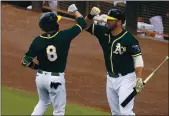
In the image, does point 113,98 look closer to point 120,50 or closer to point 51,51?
point 120,50

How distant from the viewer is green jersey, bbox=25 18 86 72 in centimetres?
671

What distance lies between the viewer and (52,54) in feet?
22.0

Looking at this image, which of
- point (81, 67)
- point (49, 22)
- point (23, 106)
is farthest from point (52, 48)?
point (81, 67)

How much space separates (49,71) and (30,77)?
3778 millimetres

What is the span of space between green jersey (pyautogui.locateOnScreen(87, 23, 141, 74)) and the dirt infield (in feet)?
8.44

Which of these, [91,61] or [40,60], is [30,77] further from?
[40,60]

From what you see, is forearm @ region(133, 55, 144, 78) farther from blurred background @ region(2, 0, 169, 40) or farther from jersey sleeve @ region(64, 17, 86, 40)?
blurred background @ region(2, 0, 169, 40)

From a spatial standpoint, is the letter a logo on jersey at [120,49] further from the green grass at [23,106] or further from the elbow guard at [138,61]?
the green grass at [23,106]

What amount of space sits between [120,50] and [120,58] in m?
0.12

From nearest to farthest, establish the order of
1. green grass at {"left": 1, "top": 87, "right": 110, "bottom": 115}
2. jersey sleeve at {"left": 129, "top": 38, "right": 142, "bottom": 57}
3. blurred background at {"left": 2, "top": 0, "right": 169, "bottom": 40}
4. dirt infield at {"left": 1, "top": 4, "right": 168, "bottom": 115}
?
jersey sleeve at {"left": 129, "top": 38, "right": 142, "bottom": 57}
green grass at {"left": 1, "top": 87, "right": 110, "bottom": 115}
dirt infield at {"left": 1, "top": 4, "right": 168, "bottom": 115}
blurred background at {"left": 2, "top": 0, "right": 169, "bottom": 40}

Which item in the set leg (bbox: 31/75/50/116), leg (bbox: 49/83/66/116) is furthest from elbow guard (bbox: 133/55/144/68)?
leg (bbox: 31/75/50/116)

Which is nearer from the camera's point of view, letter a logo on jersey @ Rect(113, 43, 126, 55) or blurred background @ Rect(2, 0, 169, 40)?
letter a logo on jersey @ Rect(113, 43, 126, 55)

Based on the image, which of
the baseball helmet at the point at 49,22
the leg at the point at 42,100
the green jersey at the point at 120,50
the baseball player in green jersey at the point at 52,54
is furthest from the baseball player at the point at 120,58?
the leg at the point at 42,100

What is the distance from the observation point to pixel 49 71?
6832 millimetres
